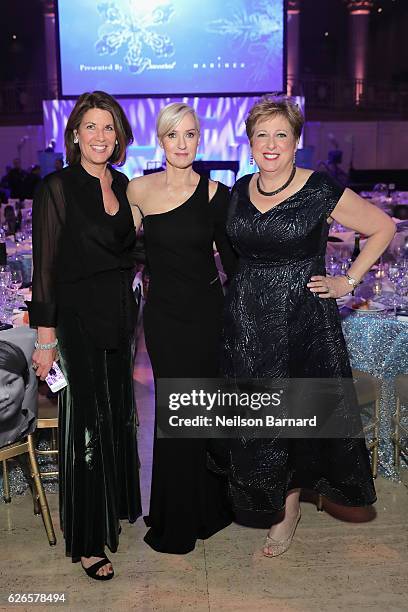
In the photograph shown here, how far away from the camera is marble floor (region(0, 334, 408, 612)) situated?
245 cm

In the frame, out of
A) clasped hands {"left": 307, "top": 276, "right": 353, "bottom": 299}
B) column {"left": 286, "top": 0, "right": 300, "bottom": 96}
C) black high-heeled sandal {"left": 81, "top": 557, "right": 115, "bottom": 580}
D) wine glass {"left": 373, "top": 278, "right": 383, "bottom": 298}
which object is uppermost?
column {"left": 286, "top": 0, "right": 300, "bottom": 96}

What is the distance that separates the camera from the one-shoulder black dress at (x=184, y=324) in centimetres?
254

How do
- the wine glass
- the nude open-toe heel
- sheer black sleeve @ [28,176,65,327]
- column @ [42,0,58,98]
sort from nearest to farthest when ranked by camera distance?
1. sheer black sleeve @ [28,176,65,327]
2. the nude open-toe heel
3. the wine glass
4. column @ [42,0,58,98]

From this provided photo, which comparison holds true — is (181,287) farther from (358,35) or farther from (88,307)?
(358,35)

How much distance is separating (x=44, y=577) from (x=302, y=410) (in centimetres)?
114

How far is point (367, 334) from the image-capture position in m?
Result: 3.30

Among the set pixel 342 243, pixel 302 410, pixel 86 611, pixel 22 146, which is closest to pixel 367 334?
pixel 302 410

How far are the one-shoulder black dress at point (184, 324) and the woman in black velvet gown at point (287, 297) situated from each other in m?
0.08

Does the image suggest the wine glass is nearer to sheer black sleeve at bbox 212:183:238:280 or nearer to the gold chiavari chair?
sheer black sleeve at bbox 212:183:238:280

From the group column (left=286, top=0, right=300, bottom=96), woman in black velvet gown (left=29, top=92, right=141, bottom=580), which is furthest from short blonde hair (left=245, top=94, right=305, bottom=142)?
column (left=286, top=0, right=300, bottom=96)

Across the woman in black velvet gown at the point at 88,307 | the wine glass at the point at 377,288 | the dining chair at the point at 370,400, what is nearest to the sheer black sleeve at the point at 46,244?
the woman in black velvet gown at the point at 88,307

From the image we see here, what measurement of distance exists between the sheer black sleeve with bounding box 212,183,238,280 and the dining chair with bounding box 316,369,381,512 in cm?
98

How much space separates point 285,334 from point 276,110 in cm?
78

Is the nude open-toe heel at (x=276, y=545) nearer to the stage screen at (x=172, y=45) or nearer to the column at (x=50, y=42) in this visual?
the stage screen at (x=172, y=45)
